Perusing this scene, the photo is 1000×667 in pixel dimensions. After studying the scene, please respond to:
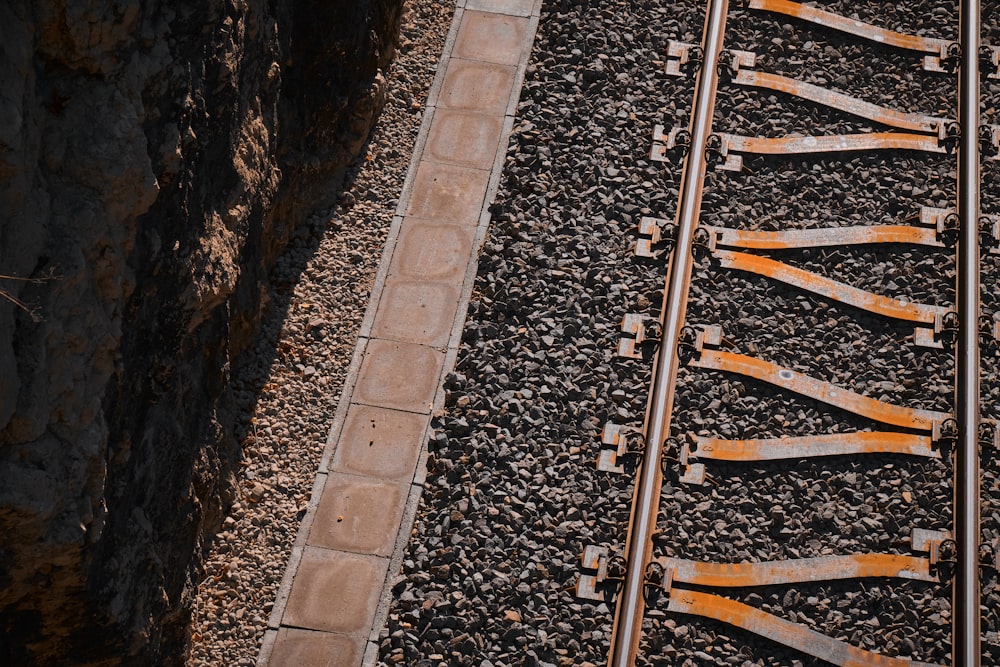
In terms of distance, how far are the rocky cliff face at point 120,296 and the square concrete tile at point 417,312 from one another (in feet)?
3.37

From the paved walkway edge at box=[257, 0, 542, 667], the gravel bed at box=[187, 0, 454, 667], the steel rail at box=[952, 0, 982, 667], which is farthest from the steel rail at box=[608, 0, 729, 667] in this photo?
the gravel bed at box=[187, 0, 454, 667]

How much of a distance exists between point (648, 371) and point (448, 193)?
2.30 metres

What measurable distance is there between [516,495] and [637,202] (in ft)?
8.43

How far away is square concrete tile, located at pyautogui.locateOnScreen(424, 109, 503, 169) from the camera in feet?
28.5

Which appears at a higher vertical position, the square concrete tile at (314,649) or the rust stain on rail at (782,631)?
the rust stain on rail at (782,631)

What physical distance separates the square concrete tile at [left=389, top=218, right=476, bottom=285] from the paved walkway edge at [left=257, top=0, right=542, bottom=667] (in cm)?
1

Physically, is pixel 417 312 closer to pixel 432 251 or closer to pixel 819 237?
pixel 432 251

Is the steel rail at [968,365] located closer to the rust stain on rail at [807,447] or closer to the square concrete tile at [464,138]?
the rust stain on rail at [807,447]

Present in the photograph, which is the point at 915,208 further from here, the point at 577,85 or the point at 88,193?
the point at 88,193

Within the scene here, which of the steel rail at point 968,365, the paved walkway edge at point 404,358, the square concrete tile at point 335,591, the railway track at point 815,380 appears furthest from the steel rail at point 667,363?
the steel rail at point 968,365

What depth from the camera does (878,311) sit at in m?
7.56

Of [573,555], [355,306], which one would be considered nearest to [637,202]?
[355,306]

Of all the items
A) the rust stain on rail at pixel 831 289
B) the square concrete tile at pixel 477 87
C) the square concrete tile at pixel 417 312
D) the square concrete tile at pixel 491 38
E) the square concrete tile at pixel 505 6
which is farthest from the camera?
the square concrete tile at pixel 505 6

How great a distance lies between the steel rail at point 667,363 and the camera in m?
6.46
